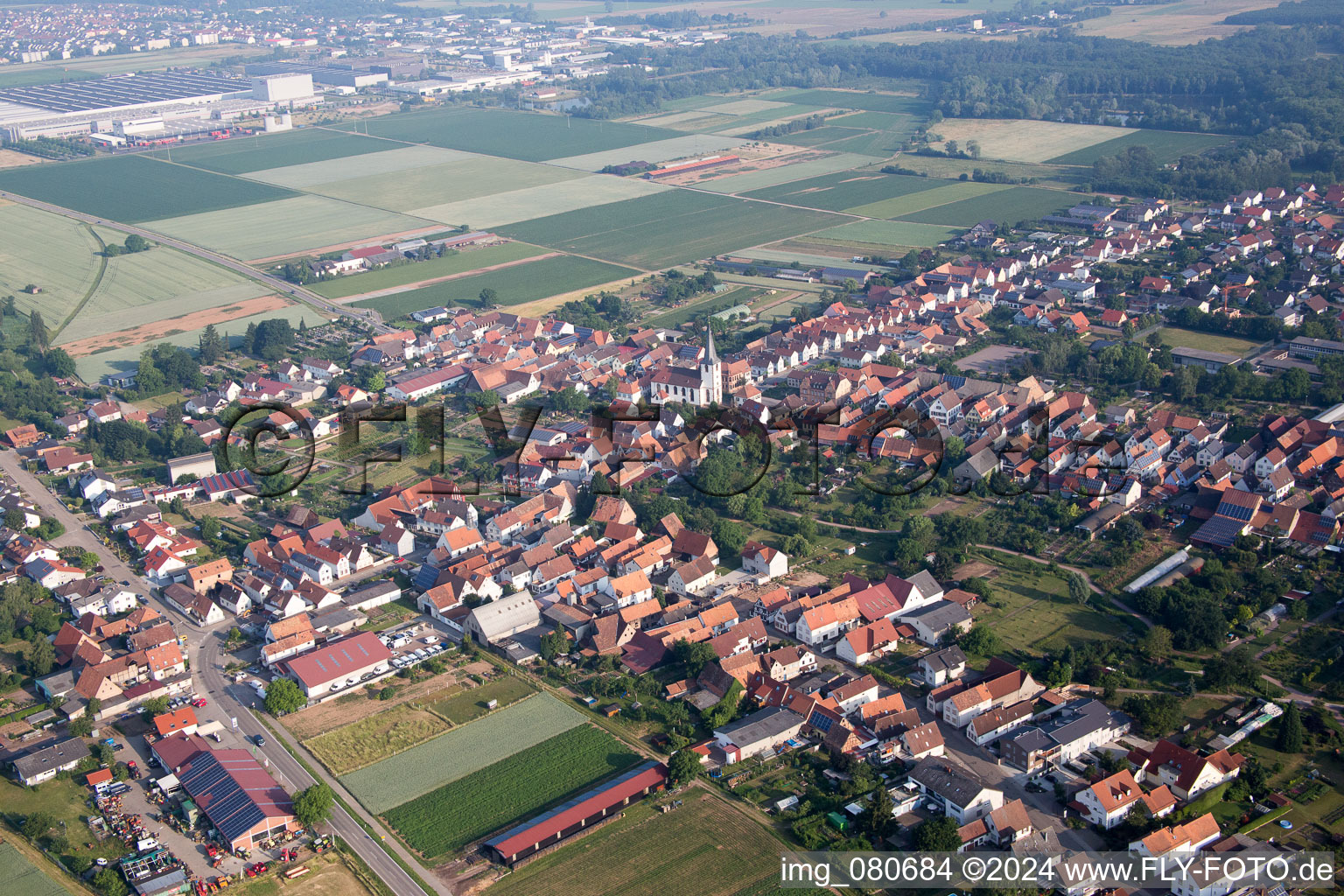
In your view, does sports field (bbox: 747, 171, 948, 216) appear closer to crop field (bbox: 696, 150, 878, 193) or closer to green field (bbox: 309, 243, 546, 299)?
crop field (bbox: 696, 150, 878, 193)

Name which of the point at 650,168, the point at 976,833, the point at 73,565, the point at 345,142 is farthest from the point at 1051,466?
the point at 345,142

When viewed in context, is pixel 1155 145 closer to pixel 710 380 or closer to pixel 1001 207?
pixel 1001 207

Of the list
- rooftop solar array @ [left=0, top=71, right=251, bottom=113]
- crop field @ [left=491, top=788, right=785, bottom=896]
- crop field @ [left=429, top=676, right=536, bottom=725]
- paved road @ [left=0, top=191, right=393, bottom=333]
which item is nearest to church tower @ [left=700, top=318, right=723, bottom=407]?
paved road @ [left=0, top=191, right=393, bottom=333]

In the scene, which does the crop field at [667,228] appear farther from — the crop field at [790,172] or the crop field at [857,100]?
the crop field at [857,100]

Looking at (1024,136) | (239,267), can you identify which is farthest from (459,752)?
(1024,136)

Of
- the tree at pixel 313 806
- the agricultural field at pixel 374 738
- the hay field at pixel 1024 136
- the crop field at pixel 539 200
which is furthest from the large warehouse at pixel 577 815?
the hay field at pixel 1024 136

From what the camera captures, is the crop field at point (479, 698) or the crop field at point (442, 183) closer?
the crop field at point (479, 698)
